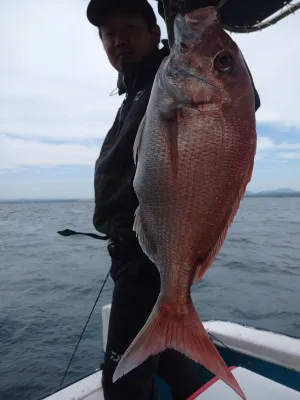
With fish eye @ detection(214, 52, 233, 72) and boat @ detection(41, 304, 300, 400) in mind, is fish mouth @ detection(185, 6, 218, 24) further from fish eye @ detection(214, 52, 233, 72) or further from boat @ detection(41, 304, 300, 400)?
boat @ detection(41, 304, 300, 400)

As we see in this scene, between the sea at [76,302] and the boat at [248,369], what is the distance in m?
0.90

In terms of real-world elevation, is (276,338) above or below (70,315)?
above

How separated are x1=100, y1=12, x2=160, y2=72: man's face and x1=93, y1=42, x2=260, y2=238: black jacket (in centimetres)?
6

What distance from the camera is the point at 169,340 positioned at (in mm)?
1351

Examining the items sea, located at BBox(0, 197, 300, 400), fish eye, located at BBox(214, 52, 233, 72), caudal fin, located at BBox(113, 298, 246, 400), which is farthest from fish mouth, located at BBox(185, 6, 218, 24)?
sea, located at BBox(0, 197, 300, 400)

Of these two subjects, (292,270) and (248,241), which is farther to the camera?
(248,241)

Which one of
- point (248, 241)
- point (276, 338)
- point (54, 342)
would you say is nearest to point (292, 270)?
point (248, 241)

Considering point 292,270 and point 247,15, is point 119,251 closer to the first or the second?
point 247,15

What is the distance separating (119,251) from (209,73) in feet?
3.91

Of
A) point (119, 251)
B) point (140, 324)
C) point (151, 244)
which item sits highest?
point (151, 244)

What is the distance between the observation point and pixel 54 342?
22.4 ft

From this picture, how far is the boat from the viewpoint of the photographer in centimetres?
226

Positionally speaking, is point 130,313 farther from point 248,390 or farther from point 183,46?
point 183,46

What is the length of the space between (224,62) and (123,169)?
94cm
